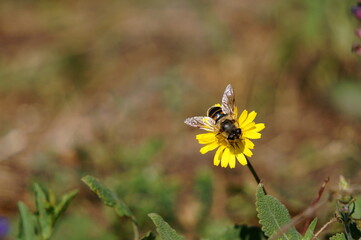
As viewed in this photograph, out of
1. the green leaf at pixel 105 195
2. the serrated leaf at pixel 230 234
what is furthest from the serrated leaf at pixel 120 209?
the serrated leaf at pixel 230 234

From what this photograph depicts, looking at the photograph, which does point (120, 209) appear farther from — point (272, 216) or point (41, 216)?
point (272, 216)

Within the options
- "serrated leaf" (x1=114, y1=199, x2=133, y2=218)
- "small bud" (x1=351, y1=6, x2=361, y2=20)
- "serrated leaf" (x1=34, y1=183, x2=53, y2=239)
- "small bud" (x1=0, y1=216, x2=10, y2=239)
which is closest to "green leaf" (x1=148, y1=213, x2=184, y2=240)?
"serrated leaf" (x1=114, y1=199, x2=133, y2=218)

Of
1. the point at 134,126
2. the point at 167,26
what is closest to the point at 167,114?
the point at 134,126

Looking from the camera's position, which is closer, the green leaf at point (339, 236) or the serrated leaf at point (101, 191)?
the green leaf at point (339, 236)

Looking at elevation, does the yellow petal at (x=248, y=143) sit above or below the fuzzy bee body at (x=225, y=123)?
below

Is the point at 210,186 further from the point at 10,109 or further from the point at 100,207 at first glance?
the point at 10,109

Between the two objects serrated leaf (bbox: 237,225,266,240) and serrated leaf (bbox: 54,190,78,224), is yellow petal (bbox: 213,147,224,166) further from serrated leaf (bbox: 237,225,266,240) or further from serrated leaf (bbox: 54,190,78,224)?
serrated leaf (bbox: 54,190,78,224)

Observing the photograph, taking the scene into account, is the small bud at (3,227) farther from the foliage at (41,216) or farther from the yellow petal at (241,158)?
the yellow petal at (241,158)

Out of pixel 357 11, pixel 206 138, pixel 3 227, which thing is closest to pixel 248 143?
pixel 206 138
